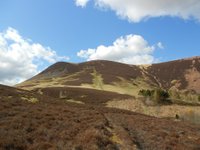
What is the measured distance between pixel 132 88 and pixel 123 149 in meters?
129

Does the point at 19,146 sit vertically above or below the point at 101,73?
below

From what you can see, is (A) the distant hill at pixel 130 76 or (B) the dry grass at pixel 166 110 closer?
(B) the dry grass at pixel 166 110

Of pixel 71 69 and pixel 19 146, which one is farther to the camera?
pixel 71 69

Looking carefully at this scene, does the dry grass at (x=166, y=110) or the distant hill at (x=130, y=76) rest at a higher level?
the distant hill at (x=130, y=76)

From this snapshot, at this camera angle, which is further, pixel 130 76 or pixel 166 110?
pixel 130 76

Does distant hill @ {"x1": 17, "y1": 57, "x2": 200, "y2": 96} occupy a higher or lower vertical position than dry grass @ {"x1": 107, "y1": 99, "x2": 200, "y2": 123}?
higher

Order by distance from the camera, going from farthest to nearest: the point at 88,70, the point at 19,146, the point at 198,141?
the point at 88,70 → the point at 198,141 → the point at 19,146

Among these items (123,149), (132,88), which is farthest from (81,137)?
(132,88)

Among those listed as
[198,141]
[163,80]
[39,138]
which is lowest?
[198,141]

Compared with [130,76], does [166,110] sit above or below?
Answer: below

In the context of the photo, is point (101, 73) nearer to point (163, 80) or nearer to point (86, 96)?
point (163, 80)

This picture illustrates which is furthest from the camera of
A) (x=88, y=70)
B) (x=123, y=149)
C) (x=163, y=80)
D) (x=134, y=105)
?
(x=88, y=70)

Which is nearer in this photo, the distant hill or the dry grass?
the dry grass

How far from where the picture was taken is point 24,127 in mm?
18859
